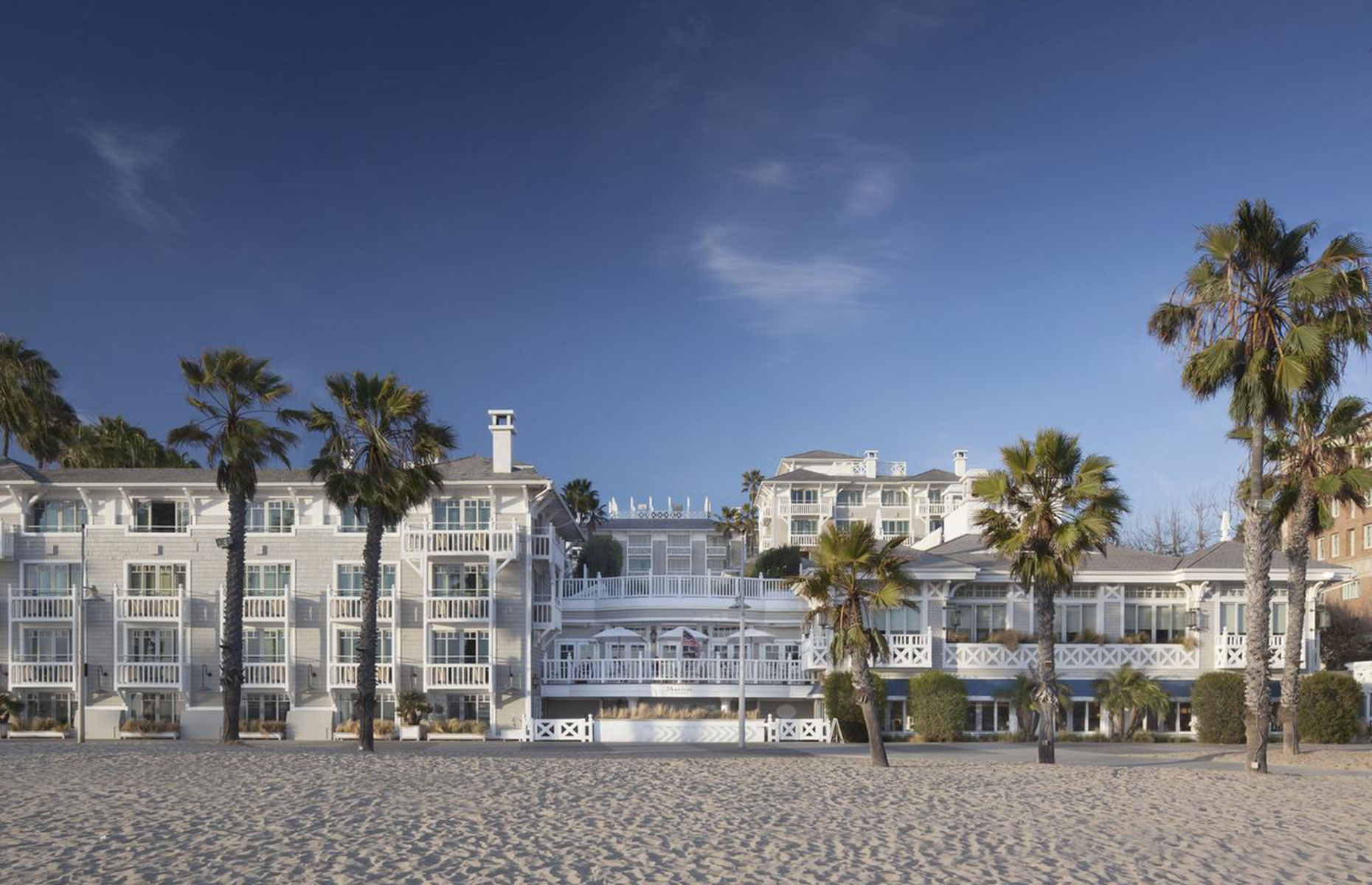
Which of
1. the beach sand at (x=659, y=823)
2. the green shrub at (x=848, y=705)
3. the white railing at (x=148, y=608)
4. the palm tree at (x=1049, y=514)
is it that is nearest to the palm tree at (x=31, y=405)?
the white railing at (x=148, y=608)

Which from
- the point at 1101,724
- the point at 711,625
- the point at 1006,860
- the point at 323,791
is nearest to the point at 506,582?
the point at 711,625

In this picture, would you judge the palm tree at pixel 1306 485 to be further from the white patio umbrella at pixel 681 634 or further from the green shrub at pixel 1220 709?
the white patio umbrella at pixel 681 634

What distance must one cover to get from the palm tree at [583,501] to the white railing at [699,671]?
36392 mm

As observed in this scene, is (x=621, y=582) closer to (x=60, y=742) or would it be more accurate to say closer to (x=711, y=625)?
(x=711, y=625)

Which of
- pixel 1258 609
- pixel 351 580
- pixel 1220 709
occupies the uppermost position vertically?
pixel 1258 609

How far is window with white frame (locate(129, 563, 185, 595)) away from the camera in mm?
42469

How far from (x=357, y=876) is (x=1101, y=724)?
3155 centimetres

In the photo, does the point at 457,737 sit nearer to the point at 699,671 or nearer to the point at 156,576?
the point at 699,671

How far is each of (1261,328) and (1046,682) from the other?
883 centimetres

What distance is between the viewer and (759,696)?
41.9 metres

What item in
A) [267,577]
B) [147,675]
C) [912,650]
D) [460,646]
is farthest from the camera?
[267,577]

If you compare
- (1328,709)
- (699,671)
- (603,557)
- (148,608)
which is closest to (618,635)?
(699,671)

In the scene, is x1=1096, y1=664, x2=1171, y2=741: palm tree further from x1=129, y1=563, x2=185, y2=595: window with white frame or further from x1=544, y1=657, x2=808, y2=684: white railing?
x1=129, y1=563, x2=185, y2=595: window with white frame

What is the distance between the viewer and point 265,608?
41688 mm
